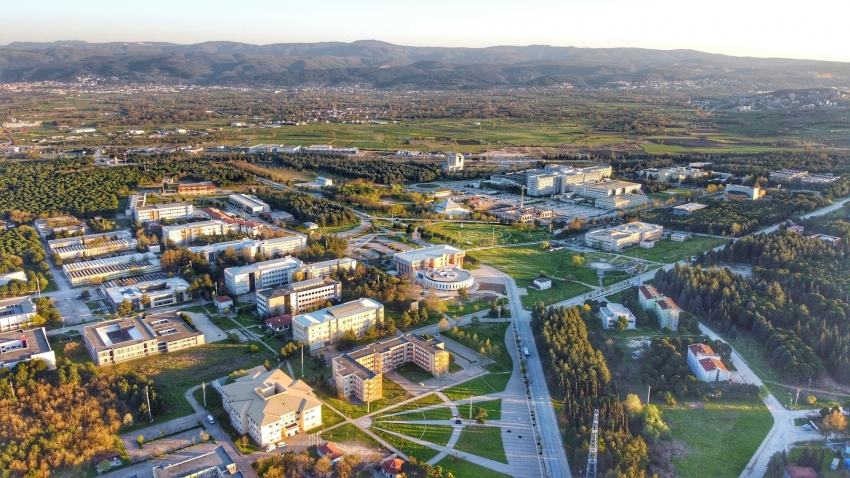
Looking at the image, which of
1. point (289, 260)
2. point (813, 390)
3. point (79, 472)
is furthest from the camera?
point (289, 260)

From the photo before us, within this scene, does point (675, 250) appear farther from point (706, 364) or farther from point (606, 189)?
point (706, 364)

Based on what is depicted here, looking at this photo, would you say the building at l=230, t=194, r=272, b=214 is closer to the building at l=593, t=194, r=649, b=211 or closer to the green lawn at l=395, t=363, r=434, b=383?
the building at l=593, t=194, r=649, b=211

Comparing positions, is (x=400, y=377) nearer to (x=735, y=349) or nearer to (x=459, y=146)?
(x=735, y=349)

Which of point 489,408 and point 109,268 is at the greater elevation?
point 489,408

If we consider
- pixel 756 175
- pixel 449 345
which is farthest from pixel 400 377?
pixel 756 175

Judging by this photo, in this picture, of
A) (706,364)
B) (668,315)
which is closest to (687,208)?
(668,315)

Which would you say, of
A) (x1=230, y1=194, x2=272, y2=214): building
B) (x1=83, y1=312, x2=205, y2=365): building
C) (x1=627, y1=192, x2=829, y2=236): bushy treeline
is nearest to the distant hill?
(x1=627, y1=192, x2=829, y2=236): bushy treeline
